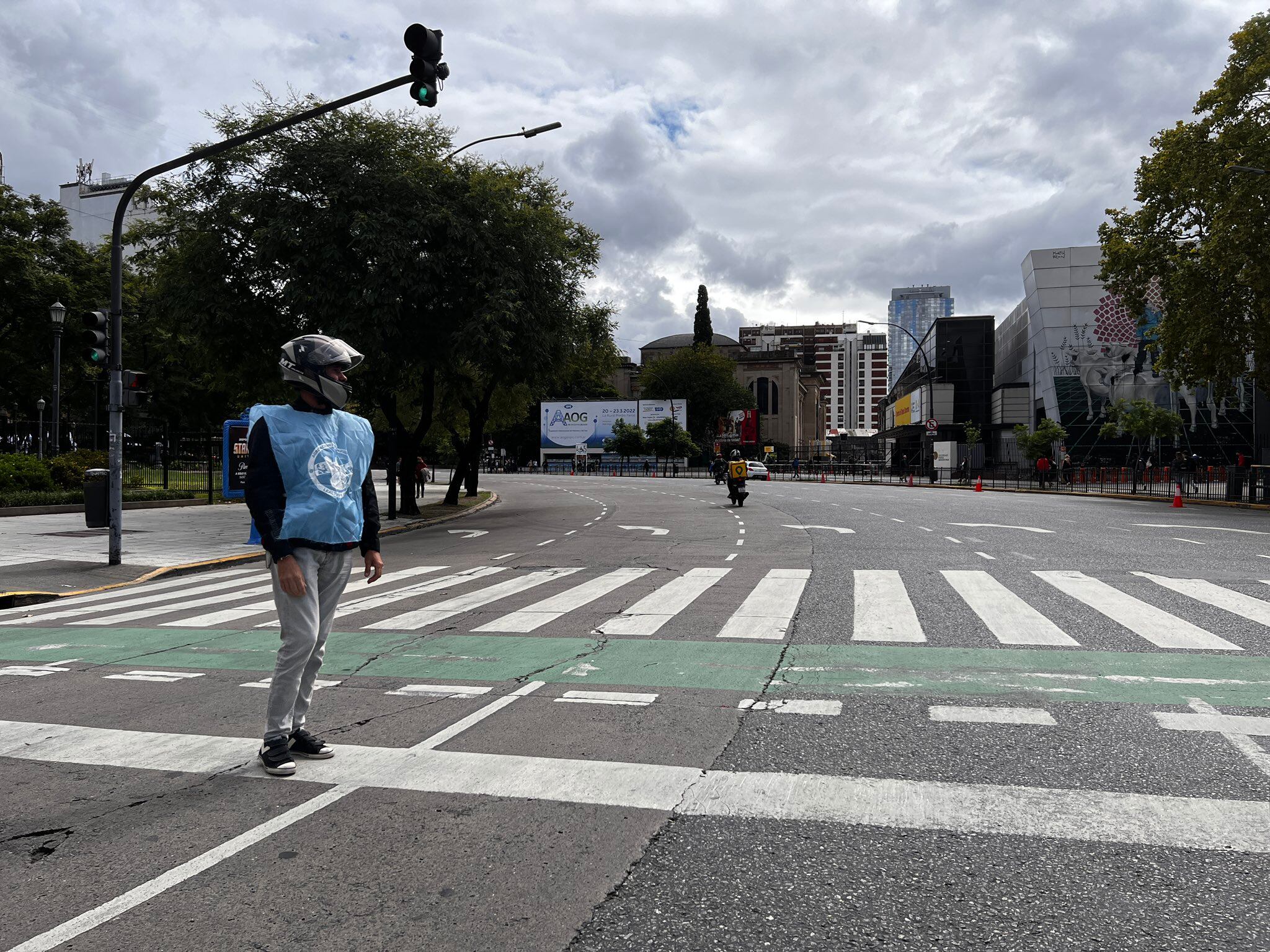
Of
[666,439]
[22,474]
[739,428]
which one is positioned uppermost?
[739,428]

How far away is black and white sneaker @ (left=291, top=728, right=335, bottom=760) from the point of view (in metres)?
4.46

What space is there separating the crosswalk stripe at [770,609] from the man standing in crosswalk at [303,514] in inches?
156

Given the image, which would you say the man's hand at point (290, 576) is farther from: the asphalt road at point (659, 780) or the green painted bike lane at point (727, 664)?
the green painted bike lane at point (727, 664)

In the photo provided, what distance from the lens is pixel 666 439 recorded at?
95688 millimetres

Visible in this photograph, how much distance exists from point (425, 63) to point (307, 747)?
9034mm

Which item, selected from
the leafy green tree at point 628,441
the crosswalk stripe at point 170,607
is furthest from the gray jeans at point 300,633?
the leafy green tree at point 628,441

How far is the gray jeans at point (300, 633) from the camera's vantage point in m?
4.32

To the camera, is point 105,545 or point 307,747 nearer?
point 307,747

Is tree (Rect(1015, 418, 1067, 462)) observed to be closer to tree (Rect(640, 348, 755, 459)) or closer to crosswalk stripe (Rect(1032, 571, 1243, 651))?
crosswalk stripe (Rect(1032, 571, 1243, 651))

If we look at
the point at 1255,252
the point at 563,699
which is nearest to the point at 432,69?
the point at 563,699

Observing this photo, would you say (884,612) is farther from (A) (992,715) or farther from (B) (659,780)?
(B) (659,780)

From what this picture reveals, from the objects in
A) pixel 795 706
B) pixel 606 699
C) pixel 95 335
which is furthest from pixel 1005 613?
pixel 95 335

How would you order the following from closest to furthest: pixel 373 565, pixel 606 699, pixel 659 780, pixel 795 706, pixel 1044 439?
pixel 659 780
pixel 373 565
pixel 795 706
pixel 606 699
pixel 1044 439

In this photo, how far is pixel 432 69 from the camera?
35.7 ft
